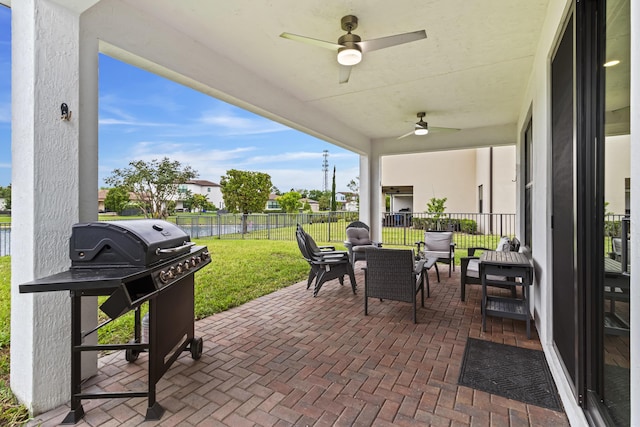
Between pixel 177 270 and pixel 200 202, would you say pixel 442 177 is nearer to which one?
pixel 200 202

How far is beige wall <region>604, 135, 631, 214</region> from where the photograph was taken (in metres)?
1.29

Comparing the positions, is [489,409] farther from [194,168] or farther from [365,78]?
[194,168]

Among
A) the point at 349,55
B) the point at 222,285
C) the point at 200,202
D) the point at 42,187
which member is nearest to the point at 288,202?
the point at 200,202

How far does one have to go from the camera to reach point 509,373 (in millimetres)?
2410

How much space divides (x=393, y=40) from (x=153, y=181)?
800 centimetres

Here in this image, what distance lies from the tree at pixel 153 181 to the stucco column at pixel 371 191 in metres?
5.59

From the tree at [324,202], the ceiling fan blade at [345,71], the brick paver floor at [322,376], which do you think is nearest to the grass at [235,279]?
the brick paver floor at [322,376]

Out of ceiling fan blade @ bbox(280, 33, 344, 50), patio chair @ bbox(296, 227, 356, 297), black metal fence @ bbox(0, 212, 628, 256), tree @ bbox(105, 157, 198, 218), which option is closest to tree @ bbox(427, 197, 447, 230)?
black metal fence @ bbox(0, 212, 628, 256)

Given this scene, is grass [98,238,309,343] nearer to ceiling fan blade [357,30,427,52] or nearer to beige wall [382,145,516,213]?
ceiling fan blade [357,30,427,52]

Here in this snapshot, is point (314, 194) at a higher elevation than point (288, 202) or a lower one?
higher

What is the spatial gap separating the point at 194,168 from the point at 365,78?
7.86 metres

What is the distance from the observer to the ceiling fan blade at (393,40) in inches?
96.8

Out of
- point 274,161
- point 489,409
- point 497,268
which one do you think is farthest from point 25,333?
point 274,161

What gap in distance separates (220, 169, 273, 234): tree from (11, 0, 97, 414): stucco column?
13804 millimetres
